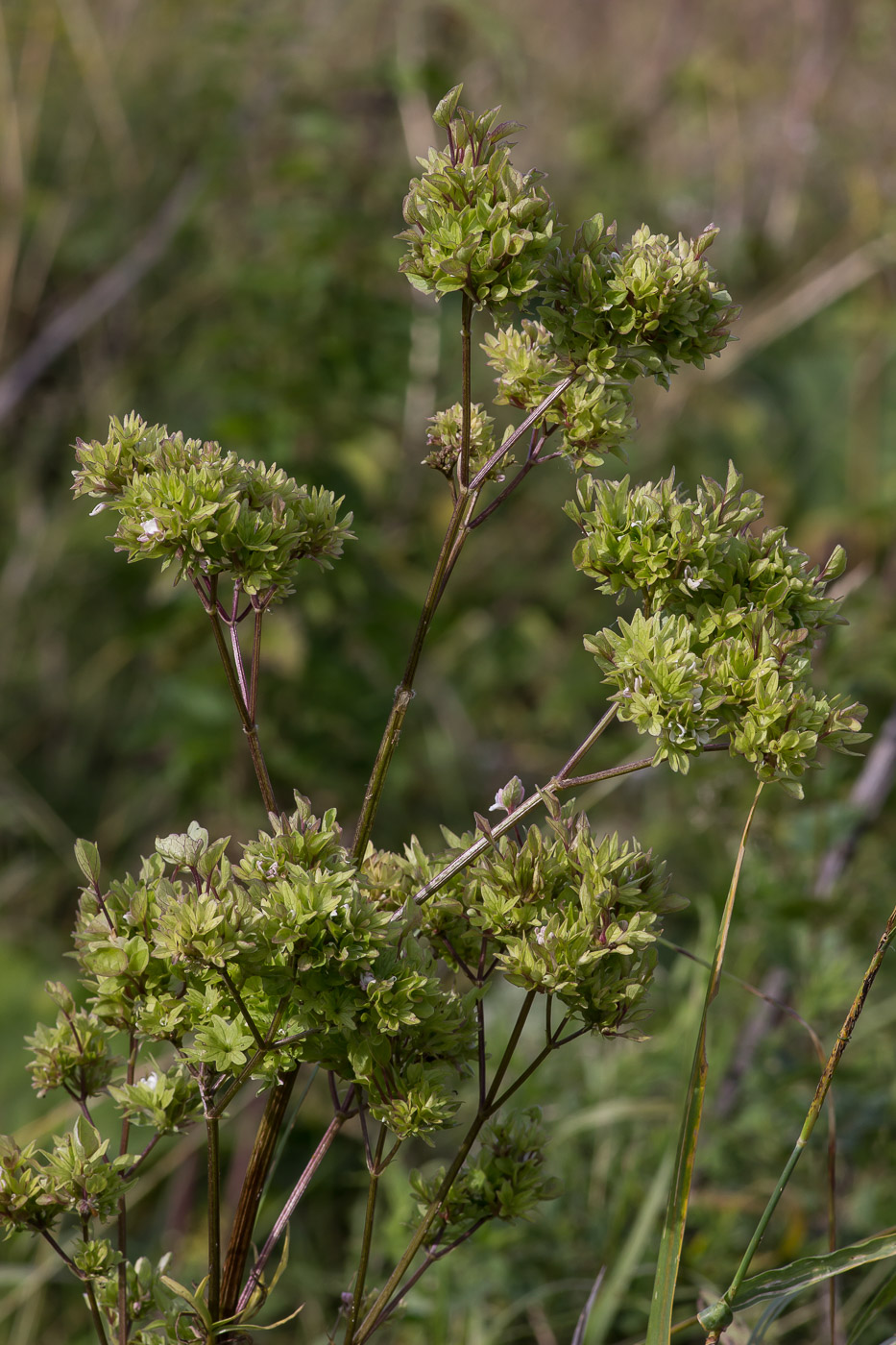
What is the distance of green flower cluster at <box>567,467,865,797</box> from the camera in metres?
0.91

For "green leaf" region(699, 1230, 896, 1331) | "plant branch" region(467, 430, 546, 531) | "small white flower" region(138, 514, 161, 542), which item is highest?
"plant branch" region(467, 430, 546, 531)

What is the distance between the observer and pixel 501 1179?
1072mm

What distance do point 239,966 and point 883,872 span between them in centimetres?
209

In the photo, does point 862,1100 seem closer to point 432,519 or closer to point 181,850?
point 181,850

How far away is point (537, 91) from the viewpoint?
5.22 metres

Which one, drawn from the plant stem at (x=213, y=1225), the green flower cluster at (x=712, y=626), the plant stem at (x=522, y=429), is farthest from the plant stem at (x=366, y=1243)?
the plant stem at (x=522, y=429)

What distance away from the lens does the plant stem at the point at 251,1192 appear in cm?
103

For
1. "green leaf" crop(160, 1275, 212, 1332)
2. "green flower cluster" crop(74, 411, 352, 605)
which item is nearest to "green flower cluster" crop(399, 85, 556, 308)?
"green flower cluster" crop(74, 411, 352, 605)

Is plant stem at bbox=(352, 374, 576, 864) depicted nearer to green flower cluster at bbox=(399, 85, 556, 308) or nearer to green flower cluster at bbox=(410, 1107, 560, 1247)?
green flower cluster at bbox=(399, 85, 556, 308)

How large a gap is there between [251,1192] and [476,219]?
832 millimetres

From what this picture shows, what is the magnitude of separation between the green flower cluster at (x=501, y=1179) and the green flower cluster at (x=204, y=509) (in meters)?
0.53

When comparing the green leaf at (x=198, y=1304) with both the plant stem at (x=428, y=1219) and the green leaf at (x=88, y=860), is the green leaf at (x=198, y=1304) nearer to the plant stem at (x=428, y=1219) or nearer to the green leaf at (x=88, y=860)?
the plant stem at (x=428, y=1219)

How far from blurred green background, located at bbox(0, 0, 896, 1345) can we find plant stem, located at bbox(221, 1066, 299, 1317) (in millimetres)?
803

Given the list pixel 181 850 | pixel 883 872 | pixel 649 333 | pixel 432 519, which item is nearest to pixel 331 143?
pixel 432 519
